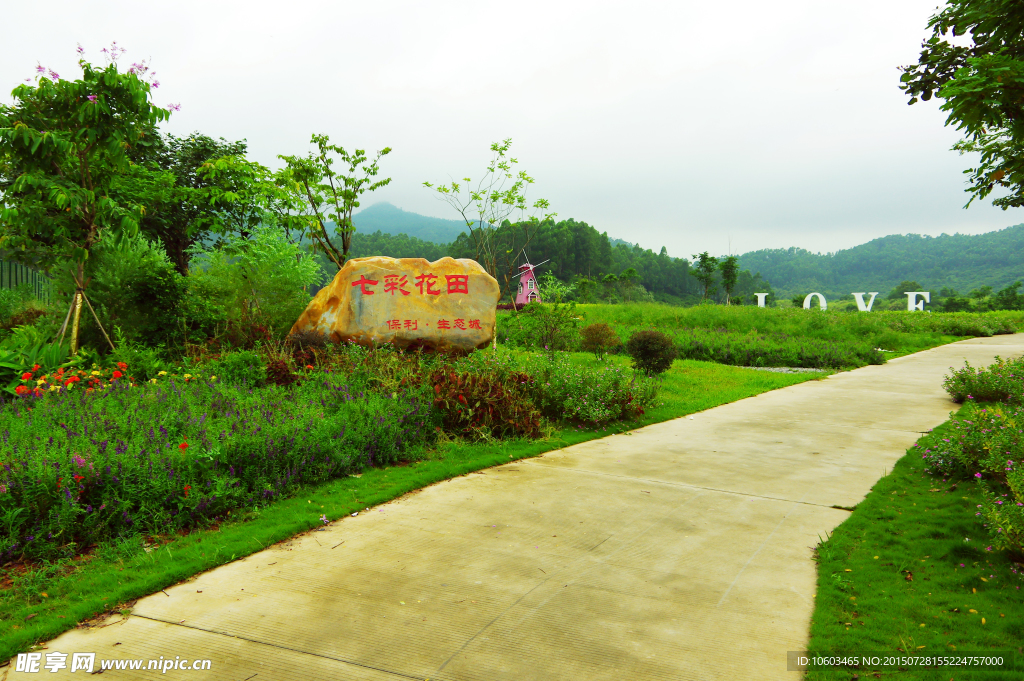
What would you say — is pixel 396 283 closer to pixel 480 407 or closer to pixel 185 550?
pixel 480 407

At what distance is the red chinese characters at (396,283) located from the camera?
838 centimetres

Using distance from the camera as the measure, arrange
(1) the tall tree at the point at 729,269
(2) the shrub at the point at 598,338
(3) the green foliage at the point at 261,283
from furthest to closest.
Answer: (1) the tall tree at the point at 729,269
(2) the shrub at the point at 598,338
(3) the green foliage at the point at 261,283

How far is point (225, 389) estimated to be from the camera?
6.04 m

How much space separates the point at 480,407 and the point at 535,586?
3409mm

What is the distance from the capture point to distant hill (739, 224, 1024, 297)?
68625 mm

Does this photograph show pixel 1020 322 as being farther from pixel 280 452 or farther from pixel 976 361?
pixel 280 452

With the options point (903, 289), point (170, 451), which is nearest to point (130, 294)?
point (170, 451)

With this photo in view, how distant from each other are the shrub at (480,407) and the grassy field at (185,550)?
0.81 feet

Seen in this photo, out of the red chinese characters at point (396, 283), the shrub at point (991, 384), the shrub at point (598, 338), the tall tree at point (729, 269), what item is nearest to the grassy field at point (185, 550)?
the red chinese characters at point (396, 283)

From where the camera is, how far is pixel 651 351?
10461 mm

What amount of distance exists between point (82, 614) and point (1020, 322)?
3560 centimetres

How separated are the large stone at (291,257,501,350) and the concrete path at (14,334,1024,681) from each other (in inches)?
128

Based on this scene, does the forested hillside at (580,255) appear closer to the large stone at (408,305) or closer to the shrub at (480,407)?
the large stone at (408,305)

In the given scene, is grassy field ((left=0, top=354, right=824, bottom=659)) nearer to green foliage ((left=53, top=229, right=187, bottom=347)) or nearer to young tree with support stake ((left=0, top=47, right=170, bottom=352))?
young tree with support stake ((left=0, top=47, right=170, bottom=352))
